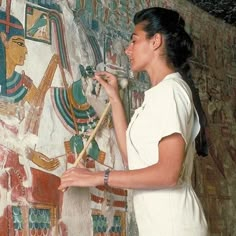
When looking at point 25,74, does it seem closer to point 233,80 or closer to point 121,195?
point 121,195

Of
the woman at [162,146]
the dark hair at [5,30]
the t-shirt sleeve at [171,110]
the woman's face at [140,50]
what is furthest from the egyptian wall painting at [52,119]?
the t-shirt sleeve at [171,110]

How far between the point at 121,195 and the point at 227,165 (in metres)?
1.05

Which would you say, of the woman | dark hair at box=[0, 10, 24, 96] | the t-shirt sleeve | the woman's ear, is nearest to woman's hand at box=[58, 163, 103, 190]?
the woman

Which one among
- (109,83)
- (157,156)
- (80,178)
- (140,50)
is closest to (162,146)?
(157,156)

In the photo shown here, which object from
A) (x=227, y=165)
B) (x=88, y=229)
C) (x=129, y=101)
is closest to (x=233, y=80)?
(x=227, y=165)

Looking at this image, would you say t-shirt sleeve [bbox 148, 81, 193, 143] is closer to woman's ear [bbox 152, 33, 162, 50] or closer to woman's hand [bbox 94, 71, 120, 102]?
woman's ear [bbox 152, 33, 162, 50]

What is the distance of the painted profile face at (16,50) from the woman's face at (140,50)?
38 cm

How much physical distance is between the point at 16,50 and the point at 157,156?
0.61 meters

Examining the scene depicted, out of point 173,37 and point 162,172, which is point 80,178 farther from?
point 173,37

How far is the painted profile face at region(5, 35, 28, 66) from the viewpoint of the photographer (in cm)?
179

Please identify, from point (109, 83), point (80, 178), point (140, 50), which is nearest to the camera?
point (80, 178)

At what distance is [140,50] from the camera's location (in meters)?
1.84

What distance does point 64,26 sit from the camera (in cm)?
202

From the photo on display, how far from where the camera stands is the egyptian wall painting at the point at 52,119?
5.69 feet
